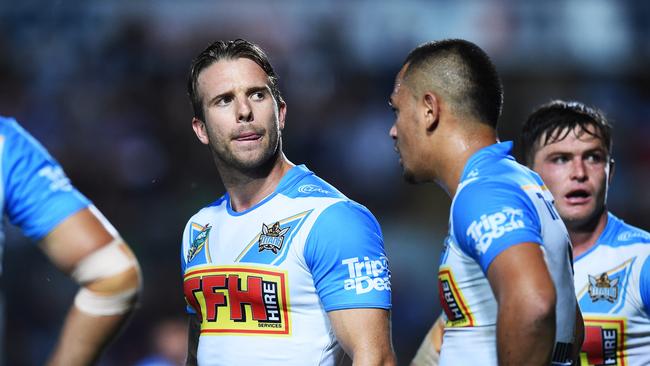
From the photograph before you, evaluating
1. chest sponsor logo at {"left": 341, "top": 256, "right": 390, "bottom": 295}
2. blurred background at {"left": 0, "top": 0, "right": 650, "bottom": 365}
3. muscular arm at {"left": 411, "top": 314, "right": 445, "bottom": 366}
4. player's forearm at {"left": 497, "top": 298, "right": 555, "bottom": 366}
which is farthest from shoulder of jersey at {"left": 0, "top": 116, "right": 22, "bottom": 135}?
A: blurred background at {"left": 0, "top": 0, "right": 650, "bottom": 365}

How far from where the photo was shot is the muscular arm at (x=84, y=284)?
3.19m

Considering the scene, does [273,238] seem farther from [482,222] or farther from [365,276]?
[482,222]

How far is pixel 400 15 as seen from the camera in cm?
1182

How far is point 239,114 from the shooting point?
14.8ft

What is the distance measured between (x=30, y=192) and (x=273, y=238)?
136cm

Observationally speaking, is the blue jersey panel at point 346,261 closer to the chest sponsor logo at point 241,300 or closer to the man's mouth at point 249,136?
the chest sponsor logo at point 241,300

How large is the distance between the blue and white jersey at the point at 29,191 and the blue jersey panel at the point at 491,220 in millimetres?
1334

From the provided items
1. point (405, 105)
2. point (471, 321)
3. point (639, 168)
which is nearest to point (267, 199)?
point (405, 105)

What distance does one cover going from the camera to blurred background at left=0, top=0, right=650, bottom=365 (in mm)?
9961

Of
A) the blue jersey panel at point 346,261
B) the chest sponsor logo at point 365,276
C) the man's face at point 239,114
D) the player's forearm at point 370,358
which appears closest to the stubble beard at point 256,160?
the man's face at point 239,114

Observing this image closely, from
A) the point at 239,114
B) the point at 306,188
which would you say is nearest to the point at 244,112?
the point at 239,114

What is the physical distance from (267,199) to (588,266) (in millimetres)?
1726

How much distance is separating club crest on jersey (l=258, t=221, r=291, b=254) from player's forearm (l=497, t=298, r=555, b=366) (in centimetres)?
124

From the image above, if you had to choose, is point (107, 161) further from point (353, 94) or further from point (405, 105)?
point (405, 105)
